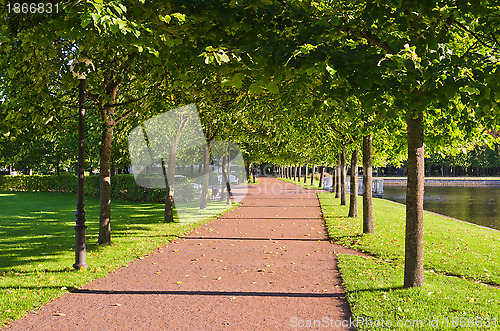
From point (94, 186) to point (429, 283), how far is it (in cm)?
2771

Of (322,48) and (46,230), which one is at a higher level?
(322,48)

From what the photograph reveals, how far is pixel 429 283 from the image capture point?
702 centimetres

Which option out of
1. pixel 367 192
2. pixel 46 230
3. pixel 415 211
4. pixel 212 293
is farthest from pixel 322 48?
pixel 46 230

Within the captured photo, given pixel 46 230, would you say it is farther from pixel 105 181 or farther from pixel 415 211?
pixel 415 211

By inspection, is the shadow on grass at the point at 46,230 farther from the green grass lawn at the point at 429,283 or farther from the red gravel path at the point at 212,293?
the green grass lawn at the point at 429,283

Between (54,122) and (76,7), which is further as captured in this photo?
(54,122)

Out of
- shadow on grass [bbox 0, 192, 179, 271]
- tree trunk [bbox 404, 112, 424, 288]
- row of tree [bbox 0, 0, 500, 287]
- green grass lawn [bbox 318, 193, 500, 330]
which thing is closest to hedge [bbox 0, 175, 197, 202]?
shadow on grass [bbox 0, 192, 179, 271]

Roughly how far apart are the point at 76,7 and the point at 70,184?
32.2 metres

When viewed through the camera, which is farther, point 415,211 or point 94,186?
point 94,186

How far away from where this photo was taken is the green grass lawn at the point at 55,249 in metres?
6.66

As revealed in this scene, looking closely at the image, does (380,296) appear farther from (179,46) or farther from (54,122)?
(54,122)

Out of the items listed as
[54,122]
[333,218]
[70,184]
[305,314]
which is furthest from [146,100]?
[70,184]

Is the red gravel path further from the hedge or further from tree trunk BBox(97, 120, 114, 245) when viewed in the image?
the hedge

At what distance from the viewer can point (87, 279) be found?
7.46 metres
